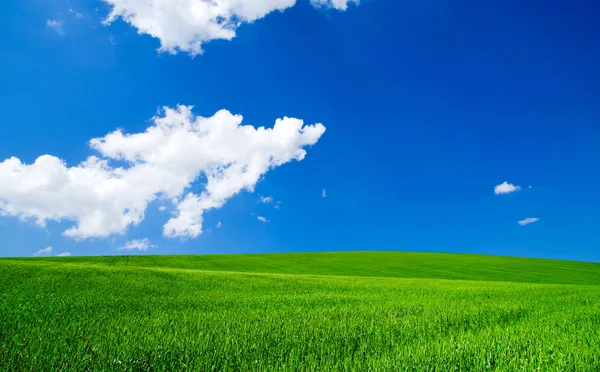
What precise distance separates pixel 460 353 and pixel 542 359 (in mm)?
1136

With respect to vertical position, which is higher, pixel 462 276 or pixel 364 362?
pixel 364 362

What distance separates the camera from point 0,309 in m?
8.37

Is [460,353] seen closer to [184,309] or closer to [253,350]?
[253,350]

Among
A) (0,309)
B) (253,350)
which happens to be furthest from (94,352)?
(0,309)

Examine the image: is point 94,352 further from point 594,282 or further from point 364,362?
point 594,282

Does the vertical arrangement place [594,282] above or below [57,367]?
below

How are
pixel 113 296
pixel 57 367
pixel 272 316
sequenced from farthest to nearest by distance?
1. pixel 113 296
2. pixel 272 316
3. pixel 57 367

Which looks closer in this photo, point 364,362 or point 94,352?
point 364,362

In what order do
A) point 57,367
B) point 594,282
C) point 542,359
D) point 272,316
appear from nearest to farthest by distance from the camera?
point 57,367 → point 542,359 → point 272,316 → point 594,282

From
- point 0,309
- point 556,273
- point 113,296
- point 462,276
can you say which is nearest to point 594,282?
point 556,273

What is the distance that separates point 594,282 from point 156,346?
180ft

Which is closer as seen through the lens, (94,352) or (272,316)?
(94,352)

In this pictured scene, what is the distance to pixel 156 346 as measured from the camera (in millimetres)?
5426

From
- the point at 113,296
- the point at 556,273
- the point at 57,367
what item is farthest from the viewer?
the point at 556,273
